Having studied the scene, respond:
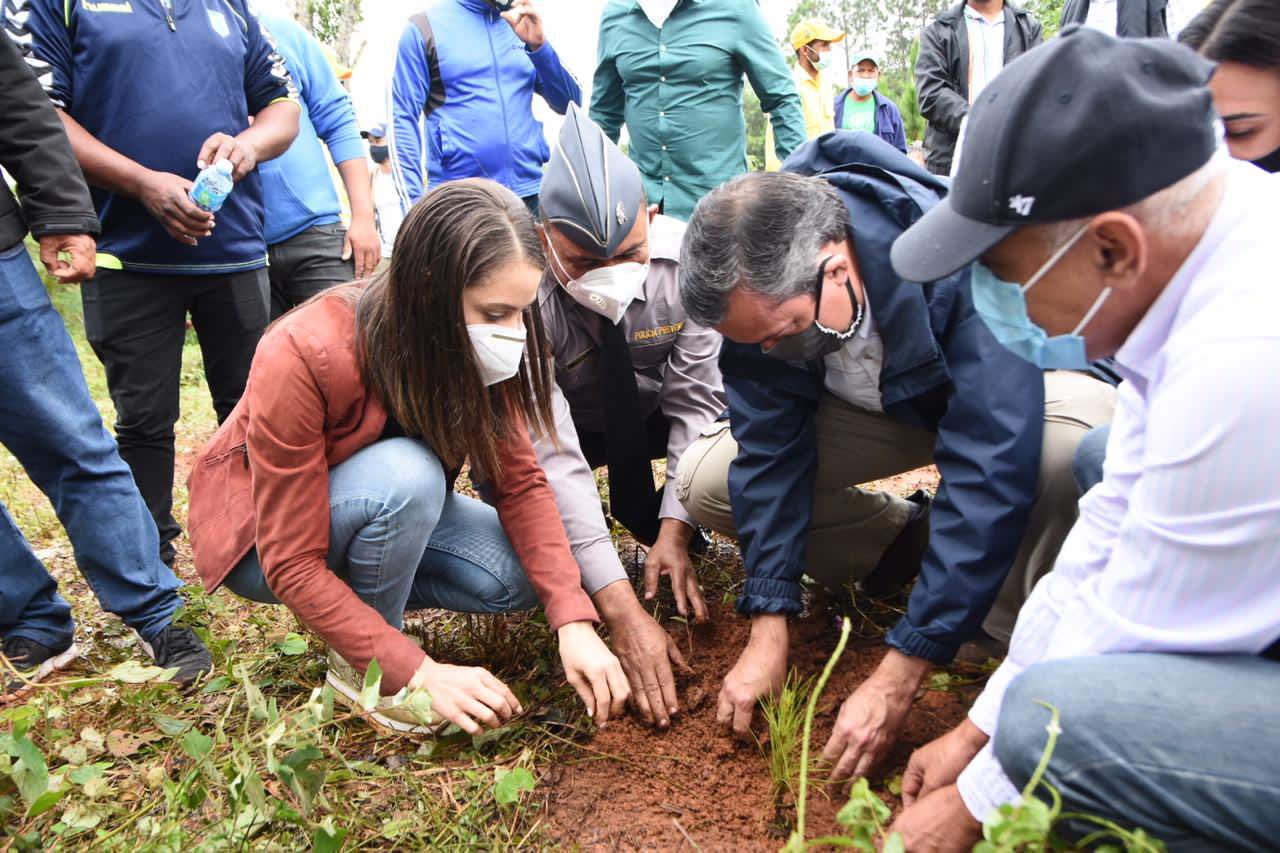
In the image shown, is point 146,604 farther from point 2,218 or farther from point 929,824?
point 929,824

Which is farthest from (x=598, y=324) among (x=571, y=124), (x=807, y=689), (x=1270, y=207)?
(x=1270, y=207)

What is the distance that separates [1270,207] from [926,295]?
0.80 metres

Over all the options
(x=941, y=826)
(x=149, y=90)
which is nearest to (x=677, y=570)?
(x=941, y=826)

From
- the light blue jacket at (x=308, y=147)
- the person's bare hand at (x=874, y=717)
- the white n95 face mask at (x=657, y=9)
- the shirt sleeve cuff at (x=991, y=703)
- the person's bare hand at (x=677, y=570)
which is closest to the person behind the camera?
the shirt sleeve cuff at (x=991, y=703)

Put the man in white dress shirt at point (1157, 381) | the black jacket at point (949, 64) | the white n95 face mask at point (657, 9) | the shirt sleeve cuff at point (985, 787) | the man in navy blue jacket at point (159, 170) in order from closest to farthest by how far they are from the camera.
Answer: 1. the man in white dress shirt at point (1157, 381)
2. the shirt sleeve cuff at point (985, 787)
3. the man in navy blue jacket at point (159, 170)
4. the white n95 face mask at point (657, 9)
5. the black jacket at point (949, 64)

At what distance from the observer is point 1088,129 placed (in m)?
1.04

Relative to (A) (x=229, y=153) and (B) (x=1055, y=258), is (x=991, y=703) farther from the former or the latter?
(A) (x=229, y=153)

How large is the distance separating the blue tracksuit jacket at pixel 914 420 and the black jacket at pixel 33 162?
163 cm


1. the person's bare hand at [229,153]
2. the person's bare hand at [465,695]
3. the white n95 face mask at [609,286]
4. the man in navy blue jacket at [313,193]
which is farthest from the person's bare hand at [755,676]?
the man in navy blue jacket at [313,193]

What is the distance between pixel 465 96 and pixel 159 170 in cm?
135

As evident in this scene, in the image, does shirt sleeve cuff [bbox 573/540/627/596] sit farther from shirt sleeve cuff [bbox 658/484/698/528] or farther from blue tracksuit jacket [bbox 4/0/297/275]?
blue tracksuit jacket [bbox 4/0/297/275]

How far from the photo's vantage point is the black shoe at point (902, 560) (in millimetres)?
2475

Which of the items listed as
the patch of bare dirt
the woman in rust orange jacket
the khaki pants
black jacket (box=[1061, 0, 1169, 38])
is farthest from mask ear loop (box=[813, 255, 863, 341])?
black jacket (box=[1061, 0, 1169, 38])

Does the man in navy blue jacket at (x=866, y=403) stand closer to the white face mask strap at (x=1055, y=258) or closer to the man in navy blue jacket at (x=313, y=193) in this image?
the white face mask strap at (x=1055, y=258)
